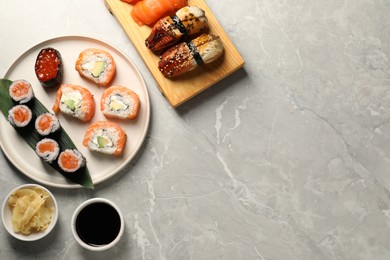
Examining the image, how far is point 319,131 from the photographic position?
273 centimetres

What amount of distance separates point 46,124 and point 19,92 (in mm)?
178

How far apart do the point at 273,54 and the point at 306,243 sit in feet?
2.91

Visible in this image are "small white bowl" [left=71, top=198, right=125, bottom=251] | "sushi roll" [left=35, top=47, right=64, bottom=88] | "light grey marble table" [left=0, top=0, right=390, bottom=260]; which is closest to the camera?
"small white bowl" [left=71, top=198, right=125, bottom=251]

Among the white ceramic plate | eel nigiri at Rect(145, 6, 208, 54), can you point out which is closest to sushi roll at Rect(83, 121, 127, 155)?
the white ceramic plate

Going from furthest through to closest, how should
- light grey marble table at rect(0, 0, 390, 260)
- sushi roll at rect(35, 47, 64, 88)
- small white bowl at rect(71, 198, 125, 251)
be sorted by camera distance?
light grey marble table at rect(0, 0, 390, 260)
sushi roll at rect(35, 47, 64, 88)
small white bowl at rect(71, 198, 125, 251)

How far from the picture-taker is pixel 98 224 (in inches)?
95.8

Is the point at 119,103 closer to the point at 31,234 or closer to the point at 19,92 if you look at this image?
the point at 19,92

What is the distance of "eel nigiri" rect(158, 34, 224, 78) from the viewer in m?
2.53

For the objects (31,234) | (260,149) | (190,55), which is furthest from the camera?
(260,149)

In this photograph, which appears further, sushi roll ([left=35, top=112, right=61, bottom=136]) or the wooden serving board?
the wooden serving board

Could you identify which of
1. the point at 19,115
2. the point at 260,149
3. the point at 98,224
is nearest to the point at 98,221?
the point at 98,224

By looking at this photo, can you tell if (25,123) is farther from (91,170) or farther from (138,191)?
(138,191)

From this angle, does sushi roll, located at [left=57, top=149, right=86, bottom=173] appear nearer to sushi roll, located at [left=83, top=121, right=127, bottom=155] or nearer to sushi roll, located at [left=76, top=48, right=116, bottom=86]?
sushi roll, located at [left=83, top=121, right=127, bottom=155]

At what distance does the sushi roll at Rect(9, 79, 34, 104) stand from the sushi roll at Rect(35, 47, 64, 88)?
0.07 m
